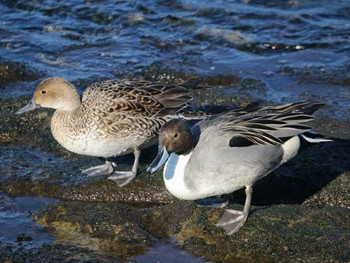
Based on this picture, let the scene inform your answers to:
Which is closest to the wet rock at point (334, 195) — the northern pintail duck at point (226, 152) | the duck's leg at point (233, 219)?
the northern pintail duck at point (226, 152)

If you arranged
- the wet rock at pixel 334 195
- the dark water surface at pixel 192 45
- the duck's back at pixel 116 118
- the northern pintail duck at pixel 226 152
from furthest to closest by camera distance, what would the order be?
the dark water surface at pixel 192 45, the duck's back at pixel 116 118, the wet rock at pixel 334 195, the northern pintail duck at pixel 226 152

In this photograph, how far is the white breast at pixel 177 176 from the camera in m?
4.83

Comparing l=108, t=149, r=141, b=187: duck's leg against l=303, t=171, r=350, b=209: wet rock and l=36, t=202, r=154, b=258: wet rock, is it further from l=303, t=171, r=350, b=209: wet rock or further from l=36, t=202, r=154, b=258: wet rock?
l=303, t=171, r=350, b=209: wet rock

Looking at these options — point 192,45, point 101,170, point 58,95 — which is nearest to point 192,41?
point 192,45

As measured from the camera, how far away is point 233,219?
188 inches

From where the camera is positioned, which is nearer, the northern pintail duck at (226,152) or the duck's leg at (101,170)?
the northern pintail duck at (226,152)

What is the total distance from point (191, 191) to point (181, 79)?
3141 millimetres

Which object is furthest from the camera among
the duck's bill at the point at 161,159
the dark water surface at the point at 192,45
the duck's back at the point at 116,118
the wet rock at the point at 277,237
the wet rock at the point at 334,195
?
the dark water surface at the point at 192,45

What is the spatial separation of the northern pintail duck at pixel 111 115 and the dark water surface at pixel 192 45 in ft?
4.54

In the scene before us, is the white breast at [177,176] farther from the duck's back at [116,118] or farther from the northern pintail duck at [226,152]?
the duck's back at [116,118]

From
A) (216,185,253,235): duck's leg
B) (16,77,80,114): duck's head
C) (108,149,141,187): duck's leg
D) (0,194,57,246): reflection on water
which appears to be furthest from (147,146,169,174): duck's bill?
(16,77,80,114): duck's head

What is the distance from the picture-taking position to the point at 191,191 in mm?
4816

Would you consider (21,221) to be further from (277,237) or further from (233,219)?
(277,237)

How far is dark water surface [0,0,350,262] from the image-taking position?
299 inches
